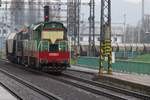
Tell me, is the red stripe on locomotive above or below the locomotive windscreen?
below

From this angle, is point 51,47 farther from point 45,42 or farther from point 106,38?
point 106,38

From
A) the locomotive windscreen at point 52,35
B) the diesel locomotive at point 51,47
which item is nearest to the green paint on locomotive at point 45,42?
the diesel locomotive at point 51,47

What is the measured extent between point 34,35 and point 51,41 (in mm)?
2070

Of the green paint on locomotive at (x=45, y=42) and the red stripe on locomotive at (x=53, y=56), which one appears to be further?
the green paint on locomotive at (x=45, y=42)

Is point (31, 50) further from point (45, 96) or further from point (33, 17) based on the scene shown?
point (33, 17)

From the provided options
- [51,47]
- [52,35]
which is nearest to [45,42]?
[51,47]

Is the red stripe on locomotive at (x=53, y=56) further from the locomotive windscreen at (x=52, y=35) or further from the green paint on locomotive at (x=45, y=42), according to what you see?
the locomotive windscreen at (x=52, y=35)

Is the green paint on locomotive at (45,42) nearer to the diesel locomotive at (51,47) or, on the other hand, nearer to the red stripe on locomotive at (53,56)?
the diesel locomotive at (51,47)

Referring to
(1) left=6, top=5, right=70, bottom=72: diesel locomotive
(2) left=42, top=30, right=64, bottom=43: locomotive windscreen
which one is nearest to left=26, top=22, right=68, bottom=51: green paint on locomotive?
(1) left=6, top=5, right=70, bottom=72: diesel locomotive

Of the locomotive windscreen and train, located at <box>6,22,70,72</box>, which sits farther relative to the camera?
the locomotive windscreen

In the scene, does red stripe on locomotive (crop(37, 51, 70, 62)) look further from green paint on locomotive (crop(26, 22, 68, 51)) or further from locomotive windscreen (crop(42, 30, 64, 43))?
locomotive windscreen (crop(42, 30, 64, 43))

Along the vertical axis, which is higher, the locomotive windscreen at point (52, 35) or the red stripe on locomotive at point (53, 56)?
the locomotive windscreen at point (52, 35)

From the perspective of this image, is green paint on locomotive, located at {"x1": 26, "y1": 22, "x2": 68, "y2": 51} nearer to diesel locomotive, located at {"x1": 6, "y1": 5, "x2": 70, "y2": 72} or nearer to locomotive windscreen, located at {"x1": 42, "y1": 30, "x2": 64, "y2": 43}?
diesel locomotive, located at {"x1": 6, "y1": 5, "x2": 70, "y2": 72}

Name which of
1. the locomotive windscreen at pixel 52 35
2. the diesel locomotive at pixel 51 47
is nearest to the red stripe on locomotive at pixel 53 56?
the diesel locomotive at pixel 51 47
